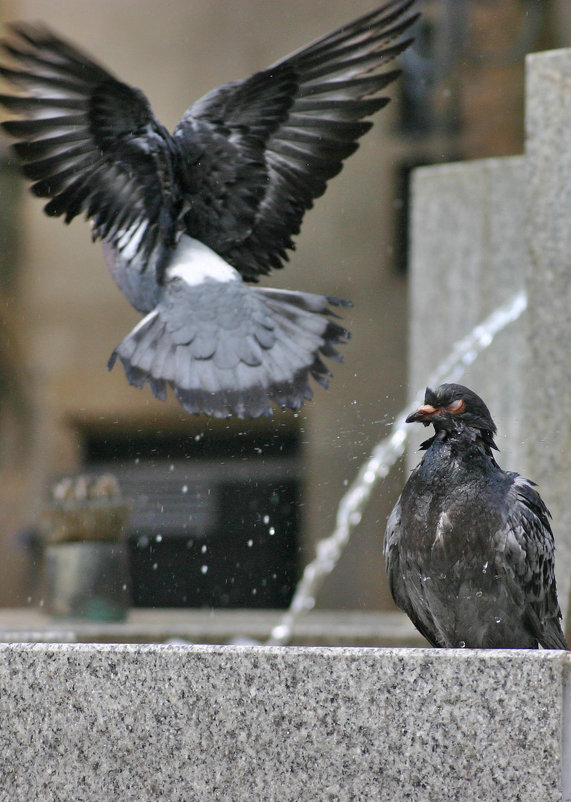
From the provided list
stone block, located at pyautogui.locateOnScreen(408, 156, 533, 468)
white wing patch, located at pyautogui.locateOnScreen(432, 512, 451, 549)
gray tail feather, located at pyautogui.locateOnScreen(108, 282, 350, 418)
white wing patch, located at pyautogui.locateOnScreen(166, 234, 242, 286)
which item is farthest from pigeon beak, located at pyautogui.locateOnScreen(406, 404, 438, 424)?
stone block, located at pyautogui.locateOnScreen(408, 156, 533, 468)

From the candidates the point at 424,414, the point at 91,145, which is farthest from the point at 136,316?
the point at 424,414

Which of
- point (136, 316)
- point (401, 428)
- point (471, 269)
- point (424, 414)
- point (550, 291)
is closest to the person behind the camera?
point (424, 414)

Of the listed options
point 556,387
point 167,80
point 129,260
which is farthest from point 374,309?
point 129,260

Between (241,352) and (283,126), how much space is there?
0.89 meters

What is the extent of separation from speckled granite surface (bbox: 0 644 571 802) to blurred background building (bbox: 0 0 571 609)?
16.3ft

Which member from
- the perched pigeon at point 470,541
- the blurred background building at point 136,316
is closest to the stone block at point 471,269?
the blurred background building at point 136,316

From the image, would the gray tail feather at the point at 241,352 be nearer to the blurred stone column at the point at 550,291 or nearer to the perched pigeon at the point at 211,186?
the perched pigeon at the point at 211,186

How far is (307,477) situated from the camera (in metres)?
7.51

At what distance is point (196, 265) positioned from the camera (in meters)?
4.08

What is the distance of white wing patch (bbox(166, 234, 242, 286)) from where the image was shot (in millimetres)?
4043

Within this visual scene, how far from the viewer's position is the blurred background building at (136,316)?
940 cm

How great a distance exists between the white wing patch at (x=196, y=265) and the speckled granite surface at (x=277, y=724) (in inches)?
64.4

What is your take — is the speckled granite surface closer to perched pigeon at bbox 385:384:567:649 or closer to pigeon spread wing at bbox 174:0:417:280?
perched pigeon at bbox 385:384:567:649

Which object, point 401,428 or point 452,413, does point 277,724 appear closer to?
point 452,413
